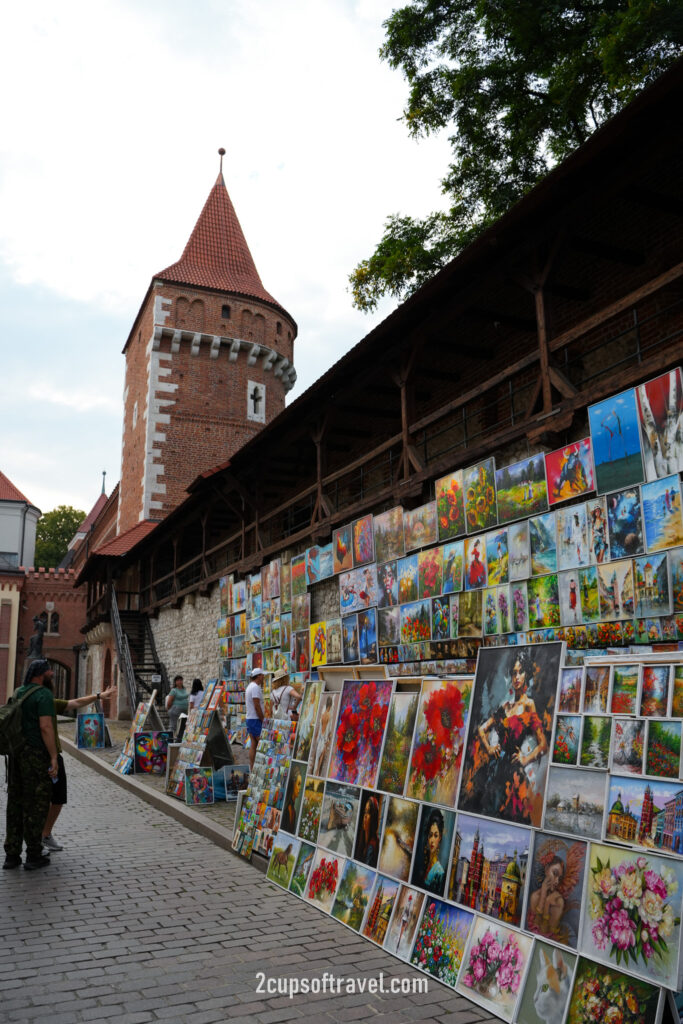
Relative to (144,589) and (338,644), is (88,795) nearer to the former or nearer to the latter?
(338,644)

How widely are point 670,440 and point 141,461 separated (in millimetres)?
23609

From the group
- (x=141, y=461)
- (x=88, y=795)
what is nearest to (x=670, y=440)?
(x=88, y=795)

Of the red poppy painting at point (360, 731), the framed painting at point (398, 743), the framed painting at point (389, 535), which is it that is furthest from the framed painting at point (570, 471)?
the framed painting at point (398, 743)

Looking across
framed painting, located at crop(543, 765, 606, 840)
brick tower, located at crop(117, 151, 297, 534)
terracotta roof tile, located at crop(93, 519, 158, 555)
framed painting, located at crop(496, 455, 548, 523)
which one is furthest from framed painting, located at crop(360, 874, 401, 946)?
brick tower, located at crop(117, 151, 297, 534)

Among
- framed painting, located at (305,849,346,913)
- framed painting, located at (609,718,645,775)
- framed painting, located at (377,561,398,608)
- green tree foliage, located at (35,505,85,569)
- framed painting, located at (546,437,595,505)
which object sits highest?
green tree foliage, located at (35,505,85,569)

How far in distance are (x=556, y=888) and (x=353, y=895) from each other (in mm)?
1700

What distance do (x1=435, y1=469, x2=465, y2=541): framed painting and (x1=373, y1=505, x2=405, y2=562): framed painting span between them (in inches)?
34.3

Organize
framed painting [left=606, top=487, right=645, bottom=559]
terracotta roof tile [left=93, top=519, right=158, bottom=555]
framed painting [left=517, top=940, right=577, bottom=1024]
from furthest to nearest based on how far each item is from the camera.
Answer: terracotta roof tile [left=93, top=519, right=158, bottom=555] → framed painting [left=606, top=487, right=645, bottom=559] → framed painting [left=517, top=940, right=577, bottom=1024]

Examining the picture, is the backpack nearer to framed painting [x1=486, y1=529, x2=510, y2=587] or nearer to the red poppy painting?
the red poppy painting

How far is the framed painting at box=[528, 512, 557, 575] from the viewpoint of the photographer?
25.2 feet

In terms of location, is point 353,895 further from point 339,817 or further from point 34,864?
point 34,864

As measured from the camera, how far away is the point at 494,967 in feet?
11.9

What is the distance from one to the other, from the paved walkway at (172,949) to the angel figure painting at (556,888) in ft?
1.64

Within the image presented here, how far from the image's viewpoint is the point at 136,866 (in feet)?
21.5
